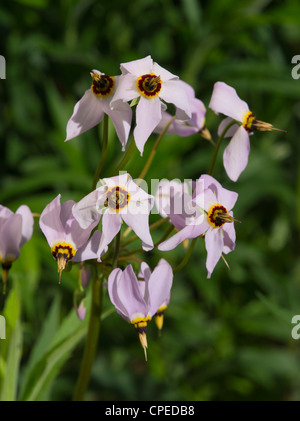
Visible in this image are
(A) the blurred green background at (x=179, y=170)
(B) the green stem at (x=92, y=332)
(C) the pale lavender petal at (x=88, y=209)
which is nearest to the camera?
(C) the pale lavender petal at (x=88, y=209)

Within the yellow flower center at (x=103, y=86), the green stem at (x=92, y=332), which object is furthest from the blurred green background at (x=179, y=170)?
the yellow flower center at (x=103, y=86)

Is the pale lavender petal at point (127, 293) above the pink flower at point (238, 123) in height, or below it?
below

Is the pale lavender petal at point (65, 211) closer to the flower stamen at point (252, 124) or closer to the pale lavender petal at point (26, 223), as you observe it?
the pale lavender petal at point (26, 223)

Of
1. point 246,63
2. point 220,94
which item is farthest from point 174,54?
point 220,94

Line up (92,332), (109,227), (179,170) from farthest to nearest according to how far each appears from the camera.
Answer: (179,170)
(92,332)
(109,227)

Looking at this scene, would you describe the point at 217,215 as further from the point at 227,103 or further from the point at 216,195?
the point at 227,103

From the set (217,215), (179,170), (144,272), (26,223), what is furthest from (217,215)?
(179,170)

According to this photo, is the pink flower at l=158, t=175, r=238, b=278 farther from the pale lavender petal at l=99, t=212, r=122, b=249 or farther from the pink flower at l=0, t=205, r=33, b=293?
Answer: the pink flower at l=0, t=205, r=33, b=293
